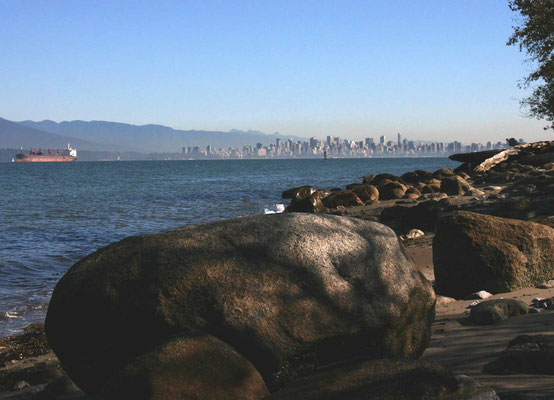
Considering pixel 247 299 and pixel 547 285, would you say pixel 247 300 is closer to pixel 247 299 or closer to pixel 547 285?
pixel 247 299

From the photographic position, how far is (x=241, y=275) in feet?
14.3

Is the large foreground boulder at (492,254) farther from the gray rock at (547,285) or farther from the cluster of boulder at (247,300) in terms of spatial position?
the cluster of boulder at (247,300)

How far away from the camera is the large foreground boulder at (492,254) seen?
761 centimetres

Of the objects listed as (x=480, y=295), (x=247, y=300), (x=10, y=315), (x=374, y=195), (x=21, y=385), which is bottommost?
(x=10, y=315)

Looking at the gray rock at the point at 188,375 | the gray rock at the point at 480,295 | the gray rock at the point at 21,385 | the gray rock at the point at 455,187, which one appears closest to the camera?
the gray rock at the point at 188,375

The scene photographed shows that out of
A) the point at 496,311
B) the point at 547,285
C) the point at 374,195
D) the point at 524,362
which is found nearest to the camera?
the point at 524,362

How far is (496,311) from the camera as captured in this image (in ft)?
19.7

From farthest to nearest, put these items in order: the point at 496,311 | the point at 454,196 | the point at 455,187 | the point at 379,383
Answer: the point at 455,187, the point at 454,196, the point at 496,311, the point at 379,383

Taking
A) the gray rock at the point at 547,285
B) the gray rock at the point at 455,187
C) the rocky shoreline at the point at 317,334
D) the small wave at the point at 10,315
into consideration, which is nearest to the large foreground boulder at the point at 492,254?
the gray rock at the point at 547,285

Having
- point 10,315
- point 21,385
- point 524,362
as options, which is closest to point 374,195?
point 10,315

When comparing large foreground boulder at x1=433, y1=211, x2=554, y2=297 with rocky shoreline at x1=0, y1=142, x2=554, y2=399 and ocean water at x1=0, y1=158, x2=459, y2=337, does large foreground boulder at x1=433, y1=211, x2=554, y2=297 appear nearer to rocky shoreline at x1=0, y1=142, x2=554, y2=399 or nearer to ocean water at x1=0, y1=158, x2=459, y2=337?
rocky shoreline at x1=0, y1=142, x2=554, y2=399

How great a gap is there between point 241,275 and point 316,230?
736 millimetres

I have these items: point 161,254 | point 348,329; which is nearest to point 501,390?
point 348,329

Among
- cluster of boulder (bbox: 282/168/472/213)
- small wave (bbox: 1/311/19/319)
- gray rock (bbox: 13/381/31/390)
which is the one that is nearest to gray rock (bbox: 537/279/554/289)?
gray rock (bbox: 13/381/31/390)
